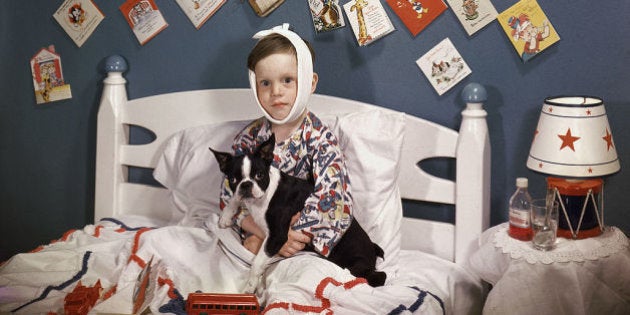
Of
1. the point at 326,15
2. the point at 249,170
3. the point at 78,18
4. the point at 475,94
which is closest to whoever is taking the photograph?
the point at 249,170

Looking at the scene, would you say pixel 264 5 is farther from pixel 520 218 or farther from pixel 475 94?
pixel 520 218

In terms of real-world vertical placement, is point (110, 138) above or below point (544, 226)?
above

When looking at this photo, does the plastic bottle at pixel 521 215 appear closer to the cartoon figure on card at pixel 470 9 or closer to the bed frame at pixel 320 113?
the bed frame at pixel 320 113

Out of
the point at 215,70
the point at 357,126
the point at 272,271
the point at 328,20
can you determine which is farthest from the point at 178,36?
the point at 272,271

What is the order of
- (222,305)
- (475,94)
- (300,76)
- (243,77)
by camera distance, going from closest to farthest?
(222,305)
(300,76)
(475,94)
(243,77)

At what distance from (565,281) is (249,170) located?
2.51ft

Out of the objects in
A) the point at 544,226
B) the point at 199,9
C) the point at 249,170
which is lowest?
the point at 544,226

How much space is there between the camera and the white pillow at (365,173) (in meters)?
2.07

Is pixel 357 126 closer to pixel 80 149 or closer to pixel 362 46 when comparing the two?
pixel 362 46

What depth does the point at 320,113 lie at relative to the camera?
88.2 inches

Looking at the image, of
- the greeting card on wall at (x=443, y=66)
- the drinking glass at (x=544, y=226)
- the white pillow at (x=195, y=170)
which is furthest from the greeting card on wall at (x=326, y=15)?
the drinking glass at (x=544, y=226)

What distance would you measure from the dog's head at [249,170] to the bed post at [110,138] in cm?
87

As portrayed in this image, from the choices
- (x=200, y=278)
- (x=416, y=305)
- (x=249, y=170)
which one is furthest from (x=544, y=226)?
(x=200, y=278)

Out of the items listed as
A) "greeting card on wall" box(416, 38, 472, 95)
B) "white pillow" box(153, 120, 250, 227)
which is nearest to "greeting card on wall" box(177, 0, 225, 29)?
"white pillow" box(153, 120, 250, 227)
